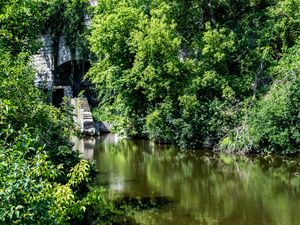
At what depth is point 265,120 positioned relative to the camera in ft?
56.6

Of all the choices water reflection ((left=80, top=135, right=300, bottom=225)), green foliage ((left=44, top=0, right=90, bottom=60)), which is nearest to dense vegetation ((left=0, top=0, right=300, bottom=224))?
water reflection ((left=80, top=135, right=300, bottom=225))

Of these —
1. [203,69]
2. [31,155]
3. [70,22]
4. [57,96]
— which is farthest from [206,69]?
[57,96]

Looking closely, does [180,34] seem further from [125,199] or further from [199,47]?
[125,199]

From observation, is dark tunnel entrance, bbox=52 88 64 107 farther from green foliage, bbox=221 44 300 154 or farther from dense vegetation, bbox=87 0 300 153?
green foliage, bbox=221 44 300 154

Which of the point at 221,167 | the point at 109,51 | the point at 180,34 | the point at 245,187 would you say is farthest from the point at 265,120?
the point at 109,51

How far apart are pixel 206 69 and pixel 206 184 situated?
842cm

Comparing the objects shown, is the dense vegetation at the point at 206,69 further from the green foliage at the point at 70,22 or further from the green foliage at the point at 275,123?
the green foliage at the point at 70,22

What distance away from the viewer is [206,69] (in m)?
20.6

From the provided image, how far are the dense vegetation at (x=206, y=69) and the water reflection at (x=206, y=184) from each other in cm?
122

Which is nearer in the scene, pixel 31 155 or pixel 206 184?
pixel 31 155

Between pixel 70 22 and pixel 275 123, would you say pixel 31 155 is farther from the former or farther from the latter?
pixel 70 22

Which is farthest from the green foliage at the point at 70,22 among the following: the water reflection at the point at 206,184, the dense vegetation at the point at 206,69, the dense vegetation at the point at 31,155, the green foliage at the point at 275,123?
the dense vegetation at the point at 31,155

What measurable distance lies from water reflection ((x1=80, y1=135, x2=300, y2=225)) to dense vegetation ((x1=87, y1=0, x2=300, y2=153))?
1.22m

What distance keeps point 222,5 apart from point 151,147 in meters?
7.96
